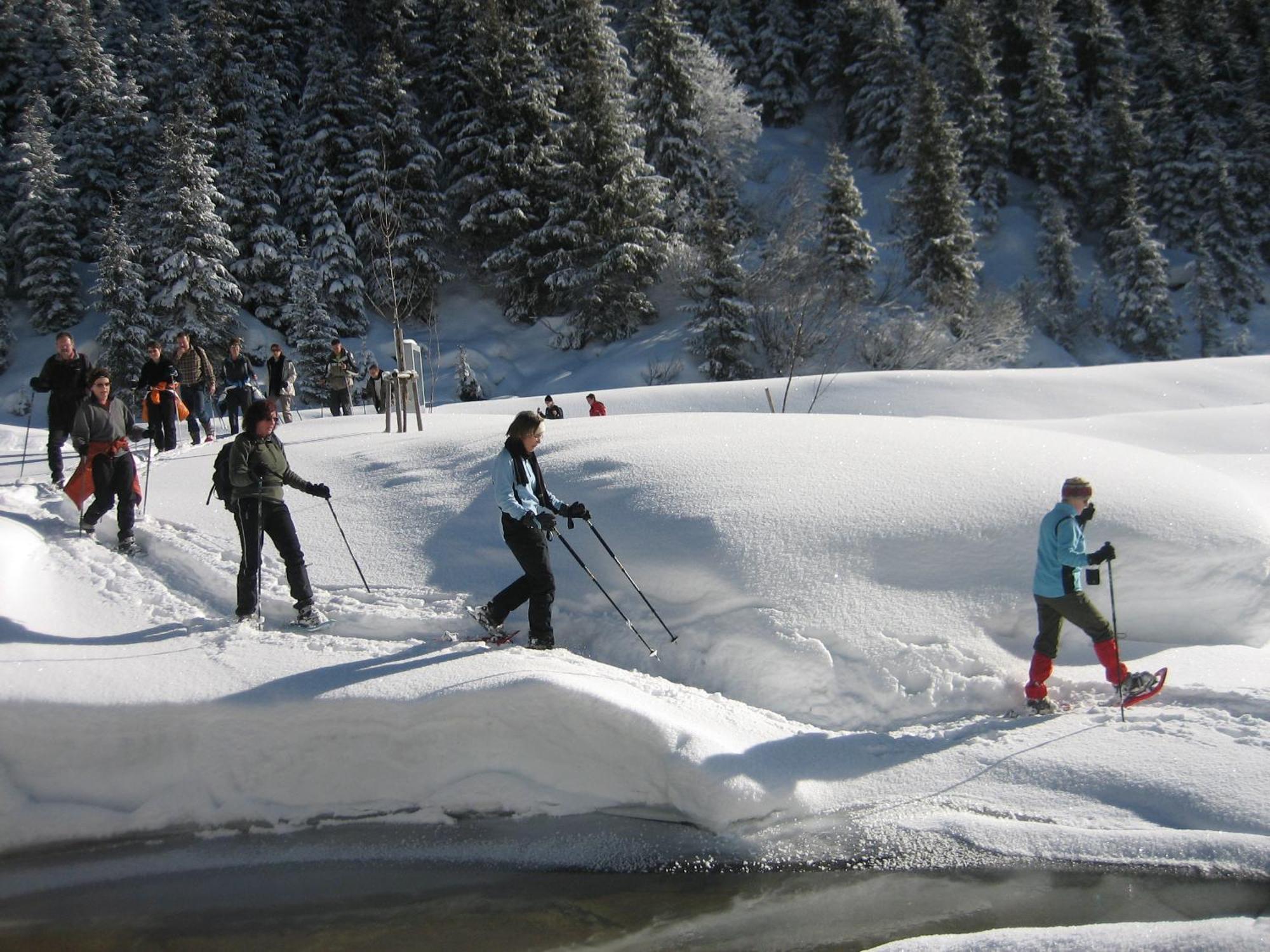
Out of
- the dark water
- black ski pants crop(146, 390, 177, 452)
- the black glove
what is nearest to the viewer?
the dark water

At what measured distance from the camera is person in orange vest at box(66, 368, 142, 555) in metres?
7.46

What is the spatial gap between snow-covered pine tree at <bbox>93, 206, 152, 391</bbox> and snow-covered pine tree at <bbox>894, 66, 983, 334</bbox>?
27.0 m

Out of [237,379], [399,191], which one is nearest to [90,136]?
[399,191]

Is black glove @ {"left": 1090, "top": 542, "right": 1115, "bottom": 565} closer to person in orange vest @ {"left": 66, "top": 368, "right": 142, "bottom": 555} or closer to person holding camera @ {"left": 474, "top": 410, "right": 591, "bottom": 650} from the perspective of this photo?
person holding camera @ {"left": 474, "top": 410, "right": 591, "bottom": 650}

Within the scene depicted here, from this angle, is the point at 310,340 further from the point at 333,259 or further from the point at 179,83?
the point at 179,83

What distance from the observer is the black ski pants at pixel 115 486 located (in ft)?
24.7

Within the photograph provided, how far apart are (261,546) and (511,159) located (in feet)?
97.2

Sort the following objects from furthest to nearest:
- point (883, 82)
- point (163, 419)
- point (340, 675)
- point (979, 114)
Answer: point (883, 82) → point (979, 114) → point (163, 419) → point (340, 675)

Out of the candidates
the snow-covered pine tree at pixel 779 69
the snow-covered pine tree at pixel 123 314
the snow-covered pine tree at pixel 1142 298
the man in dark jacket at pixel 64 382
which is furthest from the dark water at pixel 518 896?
the snow-covered pine tree at pixel 779 69

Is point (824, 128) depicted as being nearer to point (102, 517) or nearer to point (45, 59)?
point (45, 59)

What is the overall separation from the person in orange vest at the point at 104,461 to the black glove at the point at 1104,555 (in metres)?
7.37

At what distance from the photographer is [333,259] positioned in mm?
32219

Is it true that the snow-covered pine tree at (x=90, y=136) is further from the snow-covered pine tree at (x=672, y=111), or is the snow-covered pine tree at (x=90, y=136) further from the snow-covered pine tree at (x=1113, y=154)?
the snow-covered pine tree at (x=1113, y=154)

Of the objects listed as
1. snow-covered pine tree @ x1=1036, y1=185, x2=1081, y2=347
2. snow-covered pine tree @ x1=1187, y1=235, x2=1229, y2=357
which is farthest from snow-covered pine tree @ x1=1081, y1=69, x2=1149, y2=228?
snow-covered pine tree @ x1=1187, y1=235, x2=1229, y2=357
